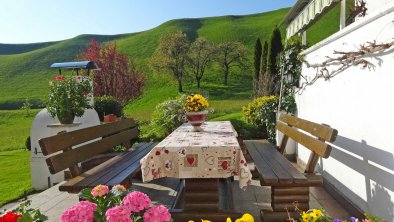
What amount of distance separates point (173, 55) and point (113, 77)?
24.5m

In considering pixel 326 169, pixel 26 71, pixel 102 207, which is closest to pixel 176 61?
pixel 26 71

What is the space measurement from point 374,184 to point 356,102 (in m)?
1.05

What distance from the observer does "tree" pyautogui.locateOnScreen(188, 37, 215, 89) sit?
45.4 meters

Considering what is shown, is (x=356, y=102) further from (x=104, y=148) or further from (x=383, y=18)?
(x=104, y=148)

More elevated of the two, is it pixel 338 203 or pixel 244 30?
pixel 244 30

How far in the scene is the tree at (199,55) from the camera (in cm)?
4544

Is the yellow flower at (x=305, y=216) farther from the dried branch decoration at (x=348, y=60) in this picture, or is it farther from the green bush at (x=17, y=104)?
the green bush at (x=17, y=104)

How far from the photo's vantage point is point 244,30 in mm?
66625

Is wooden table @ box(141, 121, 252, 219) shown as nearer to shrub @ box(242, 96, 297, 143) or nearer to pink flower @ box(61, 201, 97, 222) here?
pink flower @ box(61, 201, 97, 222)

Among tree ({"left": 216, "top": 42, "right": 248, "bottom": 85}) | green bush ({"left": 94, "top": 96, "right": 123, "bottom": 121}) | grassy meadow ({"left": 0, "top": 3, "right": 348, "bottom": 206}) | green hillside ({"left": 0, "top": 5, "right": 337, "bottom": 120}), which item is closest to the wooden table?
green bush ({"left": 94, "top": 96, "right": 123, "bottom": 121})

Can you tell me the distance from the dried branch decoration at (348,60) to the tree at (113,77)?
44.5 ft

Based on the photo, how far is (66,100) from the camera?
686 centimetres

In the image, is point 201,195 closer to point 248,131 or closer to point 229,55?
point 248,131

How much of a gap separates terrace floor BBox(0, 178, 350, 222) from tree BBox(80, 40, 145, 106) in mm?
12525
